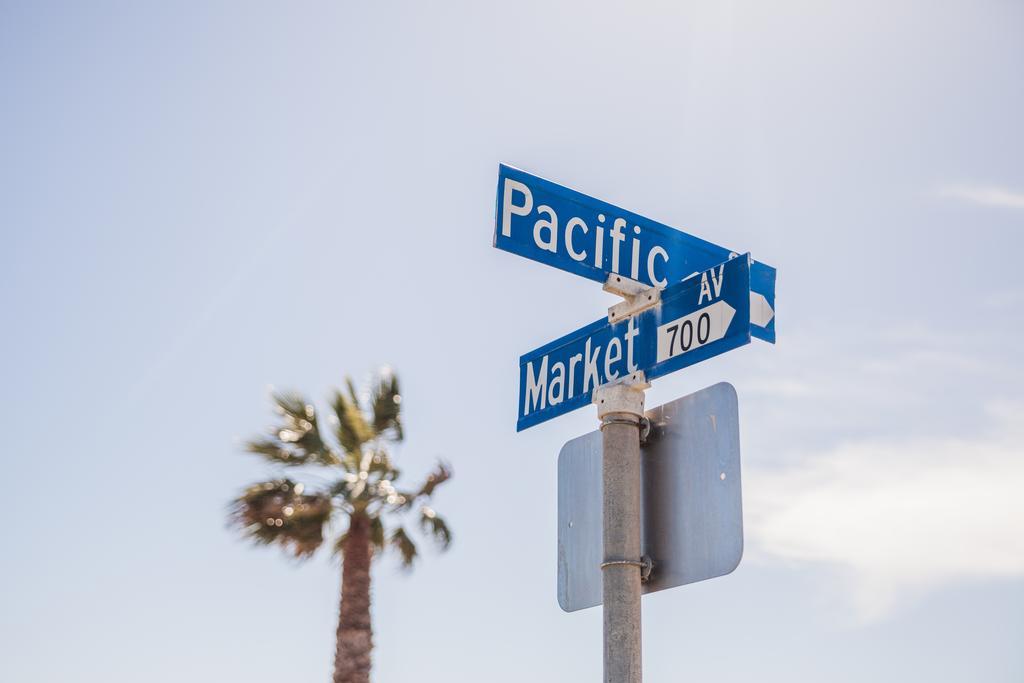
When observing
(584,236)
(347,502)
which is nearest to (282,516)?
(347,502)

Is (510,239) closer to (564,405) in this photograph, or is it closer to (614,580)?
(564,405)

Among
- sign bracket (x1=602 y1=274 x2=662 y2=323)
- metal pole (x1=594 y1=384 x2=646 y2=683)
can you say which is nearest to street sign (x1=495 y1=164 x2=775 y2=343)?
Answer: sign bracket (x1=602 y1=274 x2=662 y2=323)

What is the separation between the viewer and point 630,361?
3744 mm

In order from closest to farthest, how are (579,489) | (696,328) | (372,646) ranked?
(696,328), (579,489), (372,646)

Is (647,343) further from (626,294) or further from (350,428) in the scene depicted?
(350,428)

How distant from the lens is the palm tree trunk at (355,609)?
1596 cm

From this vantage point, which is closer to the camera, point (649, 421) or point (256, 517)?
point (649, 421)

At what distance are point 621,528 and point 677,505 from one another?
184 mm

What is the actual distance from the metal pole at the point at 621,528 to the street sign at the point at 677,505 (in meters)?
0.07

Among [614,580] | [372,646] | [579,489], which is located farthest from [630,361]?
[372,646]

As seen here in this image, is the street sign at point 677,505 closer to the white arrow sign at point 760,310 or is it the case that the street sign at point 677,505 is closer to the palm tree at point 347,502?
the white arrow sign at point 760,310

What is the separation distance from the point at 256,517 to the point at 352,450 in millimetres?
1804

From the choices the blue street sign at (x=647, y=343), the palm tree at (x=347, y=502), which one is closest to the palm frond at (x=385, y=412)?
the palm tree at (x=347, y=502)

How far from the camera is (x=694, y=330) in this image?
3.55 m
